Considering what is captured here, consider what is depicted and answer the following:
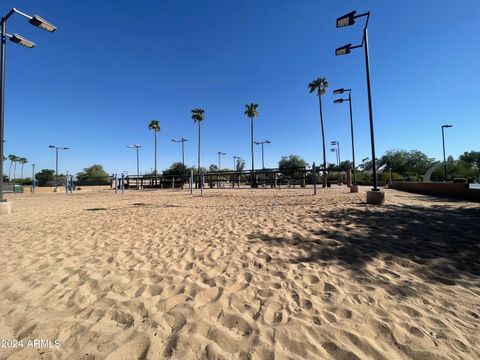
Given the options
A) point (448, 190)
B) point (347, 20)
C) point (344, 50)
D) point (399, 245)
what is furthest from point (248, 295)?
point (448, 190)

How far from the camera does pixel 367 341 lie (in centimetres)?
215

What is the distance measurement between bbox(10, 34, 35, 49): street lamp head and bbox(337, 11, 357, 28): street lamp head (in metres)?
12.1

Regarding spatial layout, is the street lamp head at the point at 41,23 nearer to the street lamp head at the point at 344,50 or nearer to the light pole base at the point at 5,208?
the light pole base at the point at 5,208

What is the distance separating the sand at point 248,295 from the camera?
2.15 metres

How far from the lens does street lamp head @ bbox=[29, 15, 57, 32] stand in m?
8.28

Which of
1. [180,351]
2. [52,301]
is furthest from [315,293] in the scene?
[52,301]

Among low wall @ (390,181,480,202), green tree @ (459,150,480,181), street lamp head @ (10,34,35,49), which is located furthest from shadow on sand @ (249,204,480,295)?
green tree @ (459,150,480,181)

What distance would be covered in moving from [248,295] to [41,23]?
37.4 feet

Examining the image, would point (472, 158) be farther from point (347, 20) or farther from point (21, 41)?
point (21, 41)

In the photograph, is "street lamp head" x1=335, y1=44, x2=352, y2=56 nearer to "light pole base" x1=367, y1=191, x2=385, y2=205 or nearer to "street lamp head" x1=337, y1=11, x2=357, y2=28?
"street lamp head" x1=337, y1=11, x2=357, y2=28

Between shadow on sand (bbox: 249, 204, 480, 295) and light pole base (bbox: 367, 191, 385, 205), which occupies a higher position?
light pole base (bbox: 367, 191, 385, 205)

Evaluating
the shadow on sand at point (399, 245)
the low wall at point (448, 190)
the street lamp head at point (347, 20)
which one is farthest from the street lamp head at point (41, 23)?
the low wall at point (448, 190)

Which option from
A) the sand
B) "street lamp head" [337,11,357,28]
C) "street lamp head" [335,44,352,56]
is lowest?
the sand

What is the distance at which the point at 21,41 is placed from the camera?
901 cm
